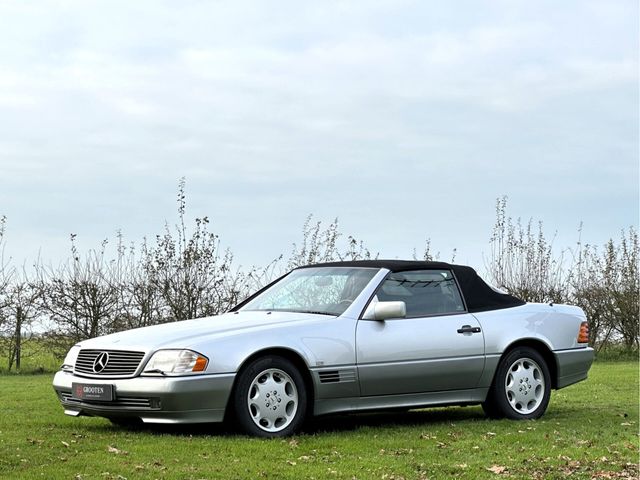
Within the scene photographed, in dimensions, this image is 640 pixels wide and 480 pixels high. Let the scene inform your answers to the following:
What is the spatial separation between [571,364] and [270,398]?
4070 millimetres

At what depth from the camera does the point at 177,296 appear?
2422cm

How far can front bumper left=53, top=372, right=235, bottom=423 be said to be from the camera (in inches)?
384

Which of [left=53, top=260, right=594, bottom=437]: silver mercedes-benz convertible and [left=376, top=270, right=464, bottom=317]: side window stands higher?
[left=376, top=270, right=464, bottom=317]: side window

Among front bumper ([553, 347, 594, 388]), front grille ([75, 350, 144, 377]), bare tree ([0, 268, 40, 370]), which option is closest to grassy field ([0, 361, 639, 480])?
front bumper ([553, 347, 594, 388])

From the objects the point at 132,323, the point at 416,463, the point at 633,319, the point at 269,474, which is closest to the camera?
the point at 269,474

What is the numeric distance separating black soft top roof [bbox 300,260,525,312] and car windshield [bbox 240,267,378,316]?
16 centimetres

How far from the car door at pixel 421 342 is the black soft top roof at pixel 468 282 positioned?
0.25 feet

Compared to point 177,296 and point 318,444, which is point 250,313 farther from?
point 177,296

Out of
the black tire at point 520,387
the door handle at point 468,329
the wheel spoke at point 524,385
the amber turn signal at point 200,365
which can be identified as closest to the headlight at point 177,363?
the amber turn signal at point 200,365

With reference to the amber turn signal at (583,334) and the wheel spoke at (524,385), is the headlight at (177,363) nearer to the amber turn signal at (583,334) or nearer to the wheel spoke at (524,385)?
the wheel spoke at (524,385)

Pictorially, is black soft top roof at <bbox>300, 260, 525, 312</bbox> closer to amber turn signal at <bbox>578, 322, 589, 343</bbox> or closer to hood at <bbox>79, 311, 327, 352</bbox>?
amber turn signal at <bbox>578, 322, 589, 343</bbox>

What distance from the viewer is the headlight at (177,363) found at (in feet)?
32.2

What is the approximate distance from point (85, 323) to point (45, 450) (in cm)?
1509

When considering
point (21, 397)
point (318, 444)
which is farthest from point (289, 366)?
point (21, 397)
